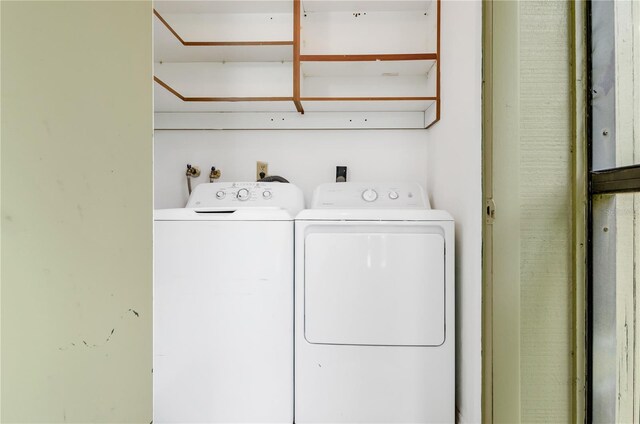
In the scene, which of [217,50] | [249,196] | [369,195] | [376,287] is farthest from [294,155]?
[376,287]

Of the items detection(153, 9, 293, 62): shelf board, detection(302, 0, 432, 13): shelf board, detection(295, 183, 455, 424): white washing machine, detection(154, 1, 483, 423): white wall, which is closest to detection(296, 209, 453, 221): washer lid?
detection(295, 183, 455, 424): white washing machine

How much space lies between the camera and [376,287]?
1.33 m

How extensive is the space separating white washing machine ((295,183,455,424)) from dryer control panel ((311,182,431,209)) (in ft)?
1.14

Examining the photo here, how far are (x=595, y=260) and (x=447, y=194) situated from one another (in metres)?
0.78

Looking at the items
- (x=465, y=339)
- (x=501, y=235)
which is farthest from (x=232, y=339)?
(x=501, y=235)

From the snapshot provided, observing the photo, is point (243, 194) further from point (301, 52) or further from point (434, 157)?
point (434, 157)

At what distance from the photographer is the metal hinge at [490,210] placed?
988 mm

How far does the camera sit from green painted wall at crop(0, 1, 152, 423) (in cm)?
36

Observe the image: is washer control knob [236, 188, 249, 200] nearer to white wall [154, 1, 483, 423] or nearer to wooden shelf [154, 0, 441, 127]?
white wall [154, 1, 483, 423]

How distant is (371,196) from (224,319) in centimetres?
87

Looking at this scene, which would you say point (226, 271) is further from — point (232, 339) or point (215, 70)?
point (215, 70)

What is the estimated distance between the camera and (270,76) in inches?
77.8

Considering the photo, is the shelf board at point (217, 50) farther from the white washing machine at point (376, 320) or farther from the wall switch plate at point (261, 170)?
the white washing machine at point (376, 320)

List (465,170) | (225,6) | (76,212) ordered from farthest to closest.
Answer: (225,6) < (465,170) < (76,212)
